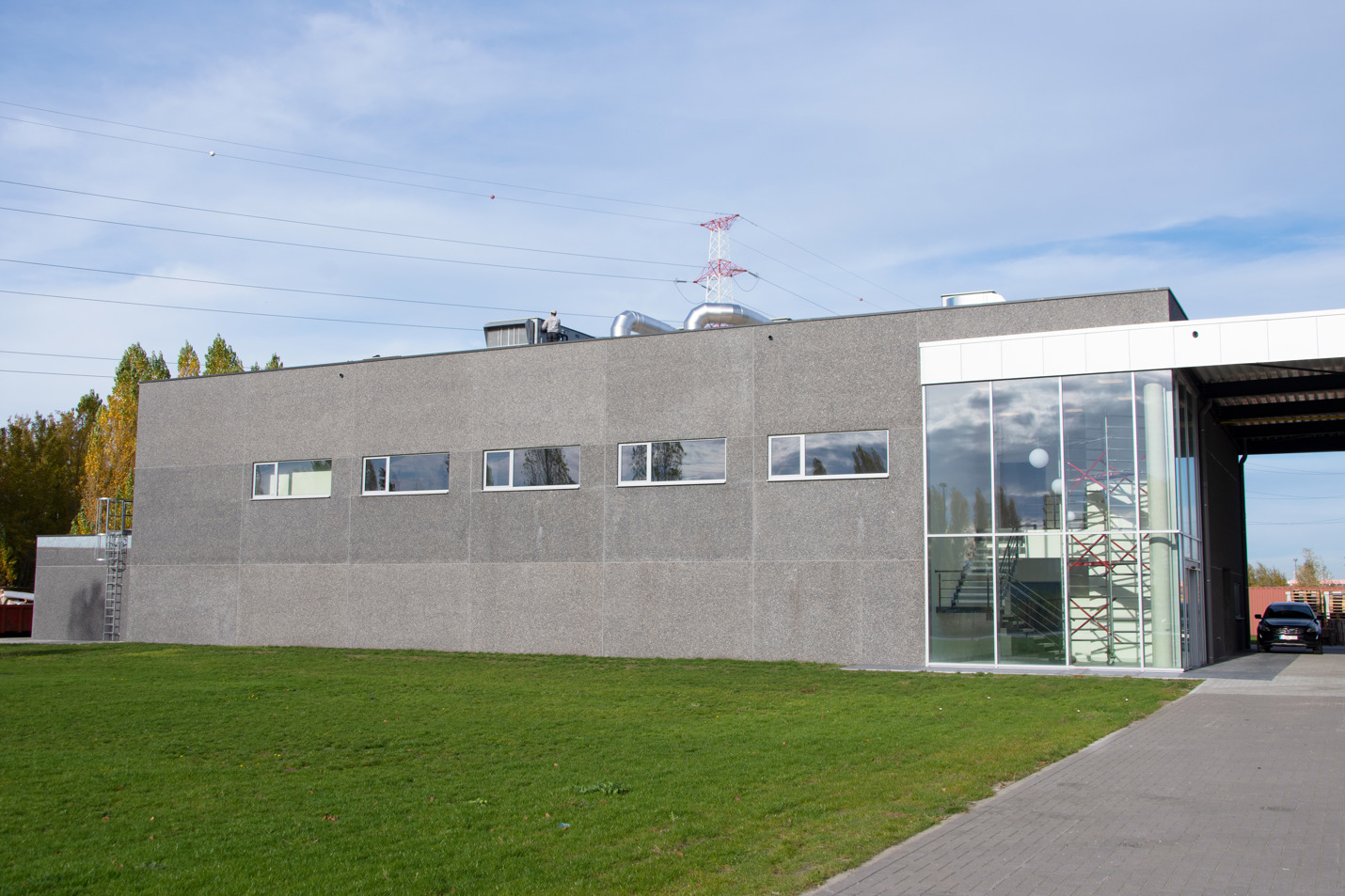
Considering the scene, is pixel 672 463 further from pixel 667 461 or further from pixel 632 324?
pixel 632 324

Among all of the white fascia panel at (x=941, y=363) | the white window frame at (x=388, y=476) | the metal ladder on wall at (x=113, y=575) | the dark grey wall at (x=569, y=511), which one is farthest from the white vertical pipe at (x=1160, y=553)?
the metal ladder on wall at (x=113, y=575)

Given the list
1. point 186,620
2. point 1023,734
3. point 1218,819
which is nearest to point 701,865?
point 1218,819

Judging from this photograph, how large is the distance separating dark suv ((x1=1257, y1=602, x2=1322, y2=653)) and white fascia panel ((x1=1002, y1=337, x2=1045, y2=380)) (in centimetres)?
1445

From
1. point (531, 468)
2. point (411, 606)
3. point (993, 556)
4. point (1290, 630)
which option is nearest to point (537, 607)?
point (531, 468)

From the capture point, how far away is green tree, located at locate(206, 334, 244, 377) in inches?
2479

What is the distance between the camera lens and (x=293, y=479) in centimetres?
2820

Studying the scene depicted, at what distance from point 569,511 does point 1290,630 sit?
19.7 metres

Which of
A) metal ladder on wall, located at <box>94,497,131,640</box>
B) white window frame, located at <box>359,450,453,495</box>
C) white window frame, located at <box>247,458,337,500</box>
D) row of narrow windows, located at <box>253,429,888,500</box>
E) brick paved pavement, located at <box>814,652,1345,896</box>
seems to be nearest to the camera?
brick paved pavement, located at <box>814,652,1345,896</box>

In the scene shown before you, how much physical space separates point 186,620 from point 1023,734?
2381 cm

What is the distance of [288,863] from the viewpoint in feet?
21.4

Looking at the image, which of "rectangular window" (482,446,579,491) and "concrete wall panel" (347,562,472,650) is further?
"concrete wall panel" (347,562,472,650)

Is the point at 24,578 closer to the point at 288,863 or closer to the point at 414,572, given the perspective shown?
the point at 414,572

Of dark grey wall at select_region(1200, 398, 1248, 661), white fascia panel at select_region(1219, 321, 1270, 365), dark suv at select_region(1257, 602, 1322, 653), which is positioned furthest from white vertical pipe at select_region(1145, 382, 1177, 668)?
dark suv at select_region(1257, 602, 1322, 653)

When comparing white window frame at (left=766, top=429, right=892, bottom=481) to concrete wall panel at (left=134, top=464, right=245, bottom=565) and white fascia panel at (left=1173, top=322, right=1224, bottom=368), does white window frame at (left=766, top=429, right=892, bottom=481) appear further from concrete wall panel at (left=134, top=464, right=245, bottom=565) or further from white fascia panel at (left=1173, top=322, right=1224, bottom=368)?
concrete wall panel at (left=134, top=464, right=245, bottom=565)
